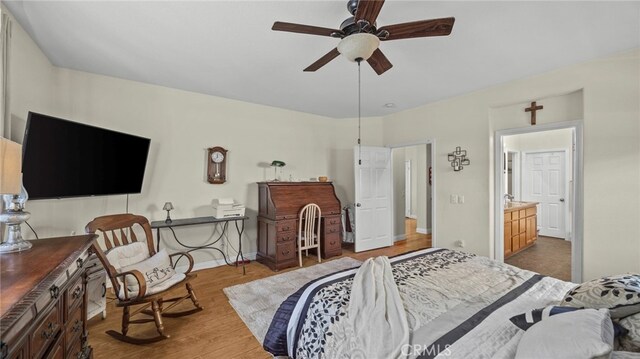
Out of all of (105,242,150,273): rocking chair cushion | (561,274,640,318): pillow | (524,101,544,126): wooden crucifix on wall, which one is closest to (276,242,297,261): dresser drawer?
(105,242,150,273): rocking chair cushion

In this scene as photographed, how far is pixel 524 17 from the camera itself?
2.01m

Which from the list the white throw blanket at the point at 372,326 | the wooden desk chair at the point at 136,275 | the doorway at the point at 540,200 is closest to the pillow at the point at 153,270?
the wooden desk chair at the point at 136,275

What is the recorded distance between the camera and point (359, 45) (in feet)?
5.58

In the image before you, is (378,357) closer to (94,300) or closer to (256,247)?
(94,300)

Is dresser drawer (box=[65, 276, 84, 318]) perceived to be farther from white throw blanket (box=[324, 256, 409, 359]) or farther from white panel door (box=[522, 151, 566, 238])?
white panel door (box=[522, 151, 566, 238])

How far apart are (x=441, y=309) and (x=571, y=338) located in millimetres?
587

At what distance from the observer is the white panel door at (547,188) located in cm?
530

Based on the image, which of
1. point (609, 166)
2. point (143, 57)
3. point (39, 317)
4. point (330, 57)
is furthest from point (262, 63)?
point (609, 166)

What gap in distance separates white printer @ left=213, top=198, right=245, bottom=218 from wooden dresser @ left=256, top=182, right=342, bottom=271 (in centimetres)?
44

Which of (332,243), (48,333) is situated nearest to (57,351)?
(48,333)

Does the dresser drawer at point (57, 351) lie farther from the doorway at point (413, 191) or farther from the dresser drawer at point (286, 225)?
the doorway at point (413, 191)

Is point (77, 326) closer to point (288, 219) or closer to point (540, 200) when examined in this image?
point (288, 219)

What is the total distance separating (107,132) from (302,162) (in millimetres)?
2879

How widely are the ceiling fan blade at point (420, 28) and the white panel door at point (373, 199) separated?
2.86m
